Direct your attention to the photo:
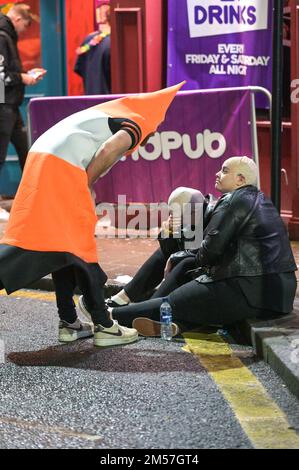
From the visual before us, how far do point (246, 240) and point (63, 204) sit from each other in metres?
1.08

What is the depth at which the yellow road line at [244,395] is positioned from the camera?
13.2 ft

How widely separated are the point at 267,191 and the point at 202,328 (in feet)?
9.72

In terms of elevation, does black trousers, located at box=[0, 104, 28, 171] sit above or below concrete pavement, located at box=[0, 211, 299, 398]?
above

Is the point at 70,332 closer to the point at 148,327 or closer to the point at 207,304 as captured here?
the point at 148,327

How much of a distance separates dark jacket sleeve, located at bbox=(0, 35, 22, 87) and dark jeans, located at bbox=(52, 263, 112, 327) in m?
4.44

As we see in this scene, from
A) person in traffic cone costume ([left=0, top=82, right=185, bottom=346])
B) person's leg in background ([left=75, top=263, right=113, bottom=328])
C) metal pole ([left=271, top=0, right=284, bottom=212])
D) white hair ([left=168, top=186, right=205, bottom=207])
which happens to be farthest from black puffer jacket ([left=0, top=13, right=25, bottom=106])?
person's leg in background ([left=75, top=263, right=113, bottom=328])

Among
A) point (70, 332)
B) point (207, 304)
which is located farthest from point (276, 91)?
point (70, 332)

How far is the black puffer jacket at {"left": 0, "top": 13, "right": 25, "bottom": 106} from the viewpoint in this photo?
31.2 feet

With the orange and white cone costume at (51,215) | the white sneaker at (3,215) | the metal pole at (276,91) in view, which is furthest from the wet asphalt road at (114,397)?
the white sneaker at (3,215)

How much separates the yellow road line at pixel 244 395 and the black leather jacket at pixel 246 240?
17.3 inches

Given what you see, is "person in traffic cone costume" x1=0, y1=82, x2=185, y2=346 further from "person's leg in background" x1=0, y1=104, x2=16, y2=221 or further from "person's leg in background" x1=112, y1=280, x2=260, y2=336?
"person's leg in background" x1=0, y1=104, x2=16, y2=221

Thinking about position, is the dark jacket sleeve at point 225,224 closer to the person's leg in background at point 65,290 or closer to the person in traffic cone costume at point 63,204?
the person in traffic cone costume at point 63,204

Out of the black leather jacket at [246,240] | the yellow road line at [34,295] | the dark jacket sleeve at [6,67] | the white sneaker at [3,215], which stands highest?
the dark jacket sleeve at [6,67]

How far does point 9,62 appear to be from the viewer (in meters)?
9.55
